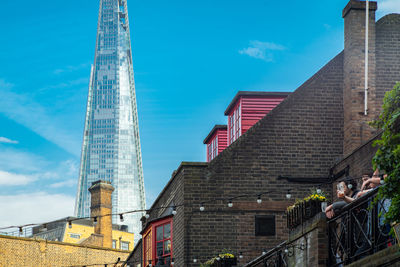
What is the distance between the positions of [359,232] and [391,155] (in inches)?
114

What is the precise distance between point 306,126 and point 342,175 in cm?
207

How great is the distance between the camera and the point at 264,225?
19953mm

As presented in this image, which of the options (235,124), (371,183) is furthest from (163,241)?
(371,183)

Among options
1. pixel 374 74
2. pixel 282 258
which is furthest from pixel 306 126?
pixel 282 258

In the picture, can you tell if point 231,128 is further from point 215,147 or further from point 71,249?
point 71,249

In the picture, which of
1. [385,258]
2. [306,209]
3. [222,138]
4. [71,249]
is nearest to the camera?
[385,258]

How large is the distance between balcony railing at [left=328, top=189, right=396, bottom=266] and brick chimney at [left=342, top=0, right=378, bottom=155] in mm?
8993

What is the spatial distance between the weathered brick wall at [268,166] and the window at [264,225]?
0.46ft

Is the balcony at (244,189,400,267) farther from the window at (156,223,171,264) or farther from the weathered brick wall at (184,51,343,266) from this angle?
the window at (156,223,171,264)

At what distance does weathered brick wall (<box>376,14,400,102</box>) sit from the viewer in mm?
19641

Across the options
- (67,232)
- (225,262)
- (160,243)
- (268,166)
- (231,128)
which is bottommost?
(225,262)

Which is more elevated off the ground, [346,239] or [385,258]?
[346,239]

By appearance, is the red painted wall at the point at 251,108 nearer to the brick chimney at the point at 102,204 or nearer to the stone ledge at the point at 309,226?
the stone ledge at the point at 309,226

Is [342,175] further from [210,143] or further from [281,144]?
[210,143]
